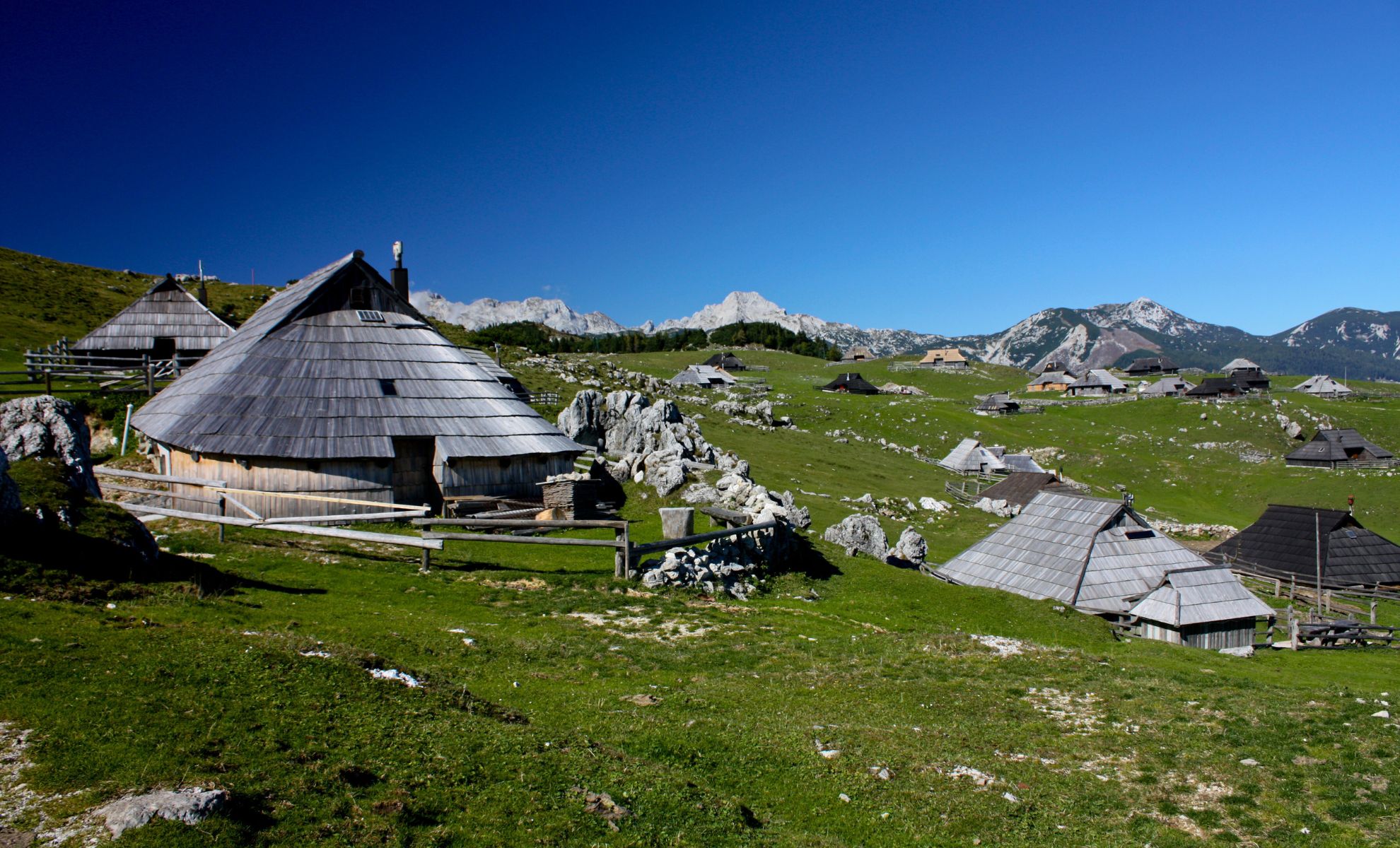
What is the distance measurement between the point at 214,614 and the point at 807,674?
11.1 metres

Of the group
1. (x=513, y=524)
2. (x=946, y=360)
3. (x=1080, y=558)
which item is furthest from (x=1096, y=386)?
(x=513, y=524)

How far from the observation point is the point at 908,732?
11797 mm

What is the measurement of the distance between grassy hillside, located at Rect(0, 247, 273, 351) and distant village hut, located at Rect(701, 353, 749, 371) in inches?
2837

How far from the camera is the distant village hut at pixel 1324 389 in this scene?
10706 cm

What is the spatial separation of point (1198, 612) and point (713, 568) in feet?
53.9

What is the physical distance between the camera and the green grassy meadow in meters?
7.16

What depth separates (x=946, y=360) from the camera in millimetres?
148625

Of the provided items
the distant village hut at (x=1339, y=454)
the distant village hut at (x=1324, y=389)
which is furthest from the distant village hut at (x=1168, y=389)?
the distant village hut at (x=1339, y=454)

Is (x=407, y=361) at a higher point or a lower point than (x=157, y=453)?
higher

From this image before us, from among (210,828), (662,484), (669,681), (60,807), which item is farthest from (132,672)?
(662,484)

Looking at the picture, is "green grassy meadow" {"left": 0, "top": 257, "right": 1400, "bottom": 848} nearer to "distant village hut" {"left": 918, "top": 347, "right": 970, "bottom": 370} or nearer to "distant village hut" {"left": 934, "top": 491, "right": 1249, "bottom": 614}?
"distant village hut" {"left": 934, "top": 491, "right": 1249, "bottom": 614}

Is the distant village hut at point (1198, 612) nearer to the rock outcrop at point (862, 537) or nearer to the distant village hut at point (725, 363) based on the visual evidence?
the rock outcrop at point (862, 537)

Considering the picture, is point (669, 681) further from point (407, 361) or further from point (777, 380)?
point (777, 380)

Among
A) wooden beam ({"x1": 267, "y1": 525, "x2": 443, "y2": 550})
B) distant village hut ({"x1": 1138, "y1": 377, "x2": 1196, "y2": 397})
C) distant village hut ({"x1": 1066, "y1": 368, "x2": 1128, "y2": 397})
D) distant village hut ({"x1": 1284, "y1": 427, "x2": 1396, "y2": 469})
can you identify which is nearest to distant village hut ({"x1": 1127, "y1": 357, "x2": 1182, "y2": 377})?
distant village hut ({"x1": 1066, "y1": 368, "x2": 1128, "y2": 397})
